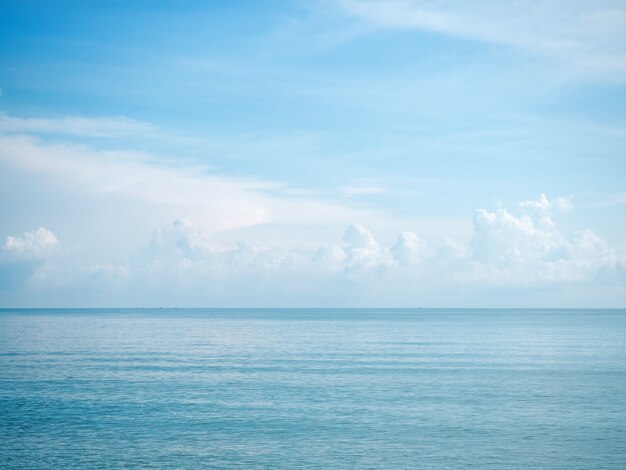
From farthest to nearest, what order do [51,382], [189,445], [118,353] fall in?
[118,353] < [51,382] < [189,445]

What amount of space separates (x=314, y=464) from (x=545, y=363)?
61.8 meters

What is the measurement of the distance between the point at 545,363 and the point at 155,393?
2272 inches

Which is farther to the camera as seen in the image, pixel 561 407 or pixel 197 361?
pixel 197 361

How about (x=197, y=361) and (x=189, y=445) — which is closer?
(x=189, y=445)

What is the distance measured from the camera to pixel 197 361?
96.4 m

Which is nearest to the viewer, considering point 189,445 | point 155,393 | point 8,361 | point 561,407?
point 189,445

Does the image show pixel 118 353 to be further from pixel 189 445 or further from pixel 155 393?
pixel 189 445

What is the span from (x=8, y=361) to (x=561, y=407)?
75.6 metres

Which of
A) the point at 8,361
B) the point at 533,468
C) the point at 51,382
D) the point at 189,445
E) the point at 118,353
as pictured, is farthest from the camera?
the point at 118,353

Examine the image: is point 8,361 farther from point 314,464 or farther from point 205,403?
point 314,464

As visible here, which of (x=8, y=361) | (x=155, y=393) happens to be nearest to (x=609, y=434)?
(x=155, y=393)

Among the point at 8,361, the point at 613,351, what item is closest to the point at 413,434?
the point at 8,361

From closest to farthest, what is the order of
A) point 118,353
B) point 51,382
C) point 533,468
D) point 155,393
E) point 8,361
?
point 533,468 < point 155,393 < point 51,382 < point 8,361 < point 118,353

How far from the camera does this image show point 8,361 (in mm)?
91438
